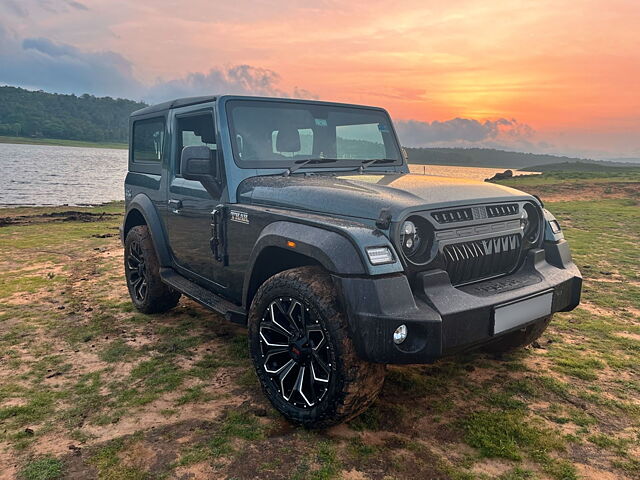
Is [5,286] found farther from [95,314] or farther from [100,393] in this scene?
[100,393]

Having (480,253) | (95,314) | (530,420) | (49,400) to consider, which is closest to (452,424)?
(530,420)

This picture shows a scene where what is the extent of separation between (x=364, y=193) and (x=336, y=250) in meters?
0.57

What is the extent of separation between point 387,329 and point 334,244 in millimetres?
541

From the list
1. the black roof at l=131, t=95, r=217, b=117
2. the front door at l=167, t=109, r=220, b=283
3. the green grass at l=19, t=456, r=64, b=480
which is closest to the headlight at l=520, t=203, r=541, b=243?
the front door at l=167, t=109, r=220, b=283

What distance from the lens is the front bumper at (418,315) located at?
98.9 inches

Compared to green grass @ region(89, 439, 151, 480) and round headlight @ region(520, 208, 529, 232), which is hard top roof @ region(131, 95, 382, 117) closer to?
round headlight @ region(520, 208, 529, 232)

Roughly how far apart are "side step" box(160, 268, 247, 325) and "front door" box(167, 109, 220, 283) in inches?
3.7

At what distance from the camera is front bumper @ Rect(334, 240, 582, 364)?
2512 mm

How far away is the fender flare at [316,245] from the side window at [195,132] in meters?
1.11

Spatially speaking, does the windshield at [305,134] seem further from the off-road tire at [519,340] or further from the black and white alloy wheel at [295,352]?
the off-road tire at [519,340]

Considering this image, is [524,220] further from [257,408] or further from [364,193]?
[257,408]

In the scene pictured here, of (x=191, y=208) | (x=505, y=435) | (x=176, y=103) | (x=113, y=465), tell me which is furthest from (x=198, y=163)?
(x=505, y=435)

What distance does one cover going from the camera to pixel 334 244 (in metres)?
2.66

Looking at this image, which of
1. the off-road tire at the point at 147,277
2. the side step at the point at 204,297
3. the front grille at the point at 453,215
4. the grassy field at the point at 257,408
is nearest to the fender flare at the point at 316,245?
the side step at the point at 204,297
